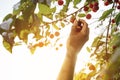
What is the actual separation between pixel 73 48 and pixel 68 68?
0.22 m

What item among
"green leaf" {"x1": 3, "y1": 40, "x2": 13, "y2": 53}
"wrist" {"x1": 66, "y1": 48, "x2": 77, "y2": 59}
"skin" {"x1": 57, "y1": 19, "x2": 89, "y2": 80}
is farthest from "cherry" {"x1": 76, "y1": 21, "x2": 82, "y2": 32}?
"green leaf" {"x1": 3, "y1": 40, "x2": 13, "y2": 53}

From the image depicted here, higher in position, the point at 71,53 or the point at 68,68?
the point at 71,53

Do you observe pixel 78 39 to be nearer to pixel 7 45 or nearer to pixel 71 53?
pixel 71 53

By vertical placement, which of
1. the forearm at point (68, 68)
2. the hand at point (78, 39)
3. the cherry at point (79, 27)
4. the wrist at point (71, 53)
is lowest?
the forearm at point (68, 68)

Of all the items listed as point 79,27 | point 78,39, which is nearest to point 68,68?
point 78,39

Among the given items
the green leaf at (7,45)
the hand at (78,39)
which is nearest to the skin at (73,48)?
the hand at (78,39)

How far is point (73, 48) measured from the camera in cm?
168

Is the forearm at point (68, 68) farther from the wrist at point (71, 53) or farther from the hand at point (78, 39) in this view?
the hand at point (78, 39)

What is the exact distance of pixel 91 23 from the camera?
9.45 feet

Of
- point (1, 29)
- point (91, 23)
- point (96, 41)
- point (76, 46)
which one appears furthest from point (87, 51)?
point (1, 29)

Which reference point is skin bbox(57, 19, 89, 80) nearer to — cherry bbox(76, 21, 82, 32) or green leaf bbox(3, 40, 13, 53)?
cherry bbox(76, 21, 82, 32)

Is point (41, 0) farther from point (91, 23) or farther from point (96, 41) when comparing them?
point (96, 41)

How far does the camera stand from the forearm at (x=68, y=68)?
1467mm

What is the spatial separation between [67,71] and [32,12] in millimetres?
479
